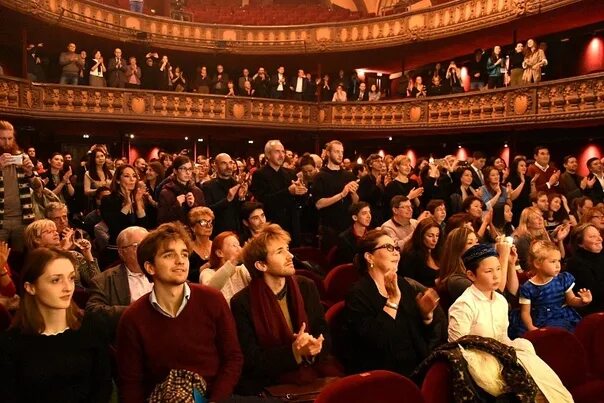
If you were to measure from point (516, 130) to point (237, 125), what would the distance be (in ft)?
22.7

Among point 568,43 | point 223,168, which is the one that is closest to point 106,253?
point 223,168

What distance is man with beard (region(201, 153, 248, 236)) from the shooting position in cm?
519

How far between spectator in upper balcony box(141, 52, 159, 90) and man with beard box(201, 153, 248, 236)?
10.00m

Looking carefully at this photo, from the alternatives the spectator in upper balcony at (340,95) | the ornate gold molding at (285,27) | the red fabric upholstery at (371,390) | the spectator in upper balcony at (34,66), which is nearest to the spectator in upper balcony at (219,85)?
the ornate gold molding at (285,27)

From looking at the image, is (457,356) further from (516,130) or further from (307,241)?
(516,130)

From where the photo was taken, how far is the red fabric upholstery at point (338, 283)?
402 centimetres

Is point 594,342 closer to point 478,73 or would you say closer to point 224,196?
point 224,196

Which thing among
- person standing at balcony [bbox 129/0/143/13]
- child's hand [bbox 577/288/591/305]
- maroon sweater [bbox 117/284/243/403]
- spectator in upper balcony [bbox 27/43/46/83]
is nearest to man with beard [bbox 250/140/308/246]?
child's hand [bbox 577/288/591/305]

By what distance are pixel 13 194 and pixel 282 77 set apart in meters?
12.3

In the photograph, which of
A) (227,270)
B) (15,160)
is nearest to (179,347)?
(227,270)

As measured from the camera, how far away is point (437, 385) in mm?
2377

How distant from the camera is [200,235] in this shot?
405 centimetres

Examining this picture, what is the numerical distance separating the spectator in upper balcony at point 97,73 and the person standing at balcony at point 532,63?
9194 millimetres

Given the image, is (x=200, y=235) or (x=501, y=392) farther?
(x=200, y=235)
